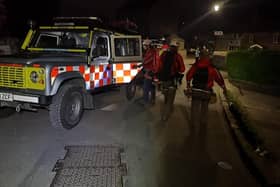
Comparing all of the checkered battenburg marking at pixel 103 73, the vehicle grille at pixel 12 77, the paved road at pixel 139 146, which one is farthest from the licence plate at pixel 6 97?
the checkered battenburg marking at pixel 103 73

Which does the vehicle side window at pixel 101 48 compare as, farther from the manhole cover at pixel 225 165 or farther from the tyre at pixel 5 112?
the manhole cover at pixel 225 165

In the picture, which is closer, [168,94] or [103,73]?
[168,94]

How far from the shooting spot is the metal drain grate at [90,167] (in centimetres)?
314

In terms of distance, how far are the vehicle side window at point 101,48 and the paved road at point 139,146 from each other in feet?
4.71

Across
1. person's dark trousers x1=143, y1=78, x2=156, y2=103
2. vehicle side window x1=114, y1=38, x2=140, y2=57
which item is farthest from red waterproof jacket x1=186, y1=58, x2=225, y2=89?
vehicle side window x1=114, y1=38, x2=140, y2=57

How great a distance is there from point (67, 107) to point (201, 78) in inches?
103

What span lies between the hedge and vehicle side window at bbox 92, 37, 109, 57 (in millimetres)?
6100

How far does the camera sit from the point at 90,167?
353 centimetres

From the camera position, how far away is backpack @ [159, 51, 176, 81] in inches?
225

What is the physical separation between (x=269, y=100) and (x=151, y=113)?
408cm

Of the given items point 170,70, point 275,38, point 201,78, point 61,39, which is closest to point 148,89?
point 170,70

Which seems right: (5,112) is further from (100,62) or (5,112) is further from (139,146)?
(139,146)

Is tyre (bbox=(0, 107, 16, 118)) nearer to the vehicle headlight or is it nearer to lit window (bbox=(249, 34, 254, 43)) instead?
the vehicle headlight

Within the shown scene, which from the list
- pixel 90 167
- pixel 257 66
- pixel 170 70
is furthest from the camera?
pixel 257 66
